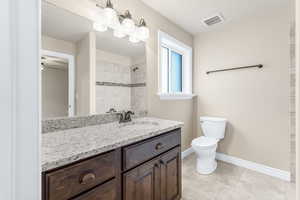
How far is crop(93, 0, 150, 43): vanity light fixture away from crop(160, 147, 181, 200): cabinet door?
1.36 metres

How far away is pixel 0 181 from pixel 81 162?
0.48 metres

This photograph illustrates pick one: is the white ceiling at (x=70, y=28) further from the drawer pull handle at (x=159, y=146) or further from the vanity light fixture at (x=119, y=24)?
the drawer pull handle at (x=159, y=146)

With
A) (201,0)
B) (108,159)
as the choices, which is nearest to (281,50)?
(201,0)

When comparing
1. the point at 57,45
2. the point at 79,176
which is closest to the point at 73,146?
the point at 79,176

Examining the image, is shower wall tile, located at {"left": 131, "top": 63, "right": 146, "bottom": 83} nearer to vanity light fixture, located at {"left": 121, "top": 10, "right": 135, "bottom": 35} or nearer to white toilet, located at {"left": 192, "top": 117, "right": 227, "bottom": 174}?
vanity light fixture, located at {"left": 121, "top": 10, "right": 135, "bottom": 35}

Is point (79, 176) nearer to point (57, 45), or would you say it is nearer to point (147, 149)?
point (147, 149)

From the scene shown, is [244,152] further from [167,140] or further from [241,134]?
[167,140]

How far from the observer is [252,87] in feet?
7.32

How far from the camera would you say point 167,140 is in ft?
4.45

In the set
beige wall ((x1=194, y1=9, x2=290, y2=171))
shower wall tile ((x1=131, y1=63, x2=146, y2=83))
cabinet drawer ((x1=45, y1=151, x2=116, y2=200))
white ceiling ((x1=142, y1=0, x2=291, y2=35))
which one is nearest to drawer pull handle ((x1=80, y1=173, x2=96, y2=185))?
cabinet drawer ((x1=45, y1=151, x2=116, y2=200))

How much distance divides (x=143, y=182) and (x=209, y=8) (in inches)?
88.3

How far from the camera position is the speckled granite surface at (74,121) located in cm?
116

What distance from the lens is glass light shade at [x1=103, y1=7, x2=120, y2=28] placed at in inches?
56.9

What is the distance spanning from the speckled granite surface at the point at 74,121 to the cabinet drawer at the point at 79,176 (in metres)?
0.59
